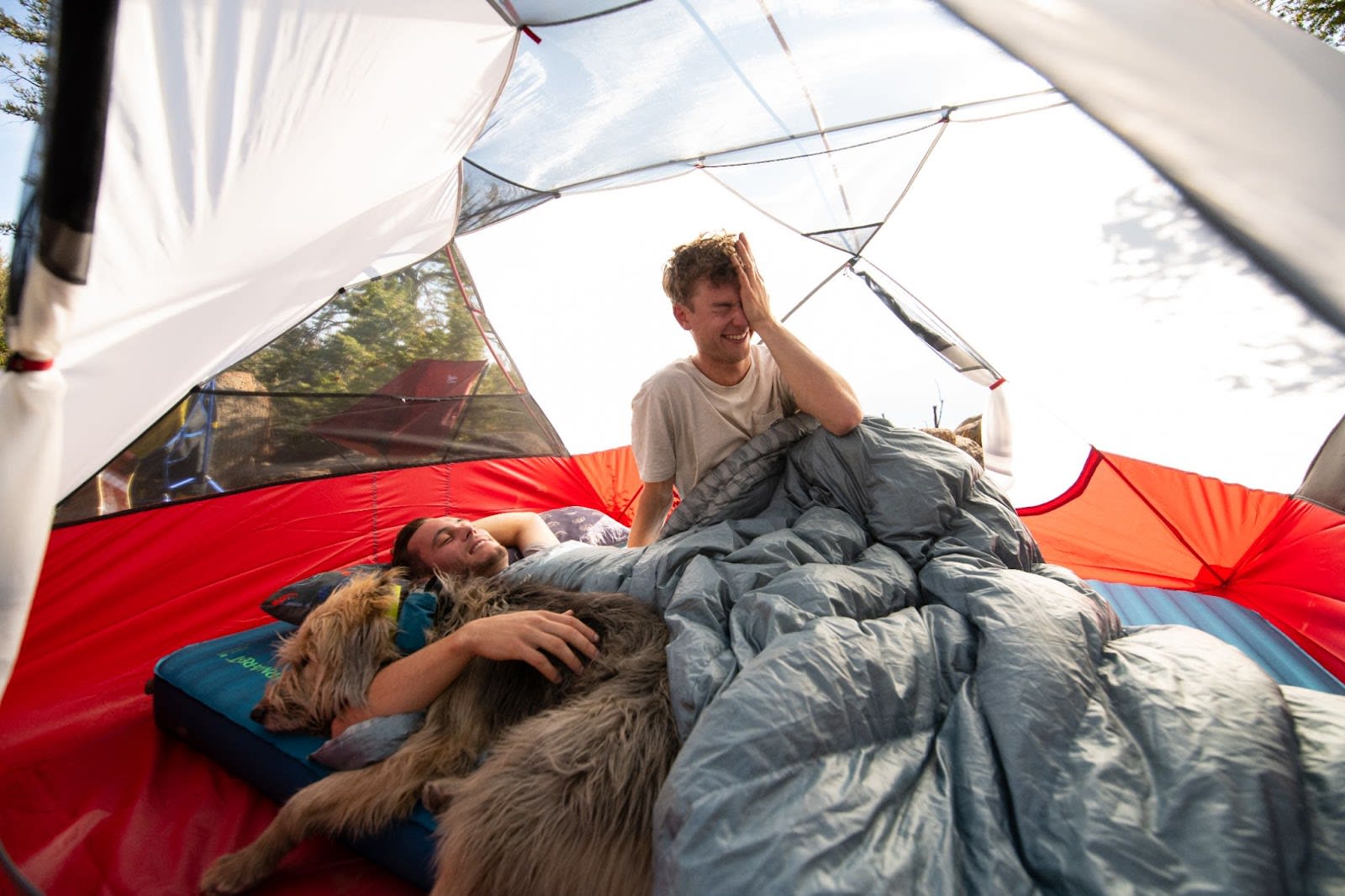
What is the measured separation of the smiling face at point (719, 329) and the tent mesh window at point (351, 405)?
1.13 m

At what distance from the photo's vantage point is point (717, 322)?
1854 mm

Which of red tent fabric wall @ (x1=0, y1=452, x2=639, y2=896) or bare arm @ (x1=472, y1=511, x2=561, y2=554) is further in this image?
bare arm @ (x1=472, y1=511, x2=561, y2=554)

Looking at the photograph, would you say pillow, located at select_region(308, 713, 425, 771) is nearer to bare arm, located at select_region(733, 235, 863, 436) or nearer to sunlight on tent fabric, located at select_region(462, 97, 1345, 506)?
bare arm, located at select_region(733, 235, 863, 436)

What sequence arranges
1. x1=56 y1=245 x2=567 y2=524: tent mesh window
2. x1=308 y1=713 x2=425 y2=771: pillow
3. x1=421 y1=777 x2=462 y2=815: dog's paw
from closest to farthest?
1. x1=421 y1=777 x2=462 y2=815: dog's paw
2. x1=308 y1=713 x2=425 y2=771: pillow
3. x1=56 y1=245 x2=567 y2=524: tent mesh window

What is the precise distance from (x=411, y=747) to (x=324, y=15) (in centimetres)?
138

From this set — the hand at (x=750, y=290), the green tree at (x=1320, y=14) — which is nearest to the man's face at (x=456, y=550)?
the hand at (x=750, y=290)

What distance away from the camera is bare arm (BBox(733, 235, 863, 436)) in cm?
167

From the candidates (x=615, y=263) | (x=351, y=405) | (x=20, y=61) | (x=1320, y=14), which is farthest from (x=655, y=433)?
(x=1320, y=14)

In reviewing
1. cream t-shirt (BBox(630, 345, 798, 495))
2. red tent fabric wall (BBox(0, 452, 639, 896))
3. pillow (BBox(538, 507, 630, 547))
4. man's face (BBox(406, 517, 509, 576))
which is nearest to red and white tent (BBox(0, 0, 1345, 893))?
red tent fabric wall (BBox(0, 452, 639, 896))

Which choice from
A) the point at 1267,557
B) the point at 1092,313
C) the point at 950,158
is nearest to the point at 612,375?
the point at 950,158

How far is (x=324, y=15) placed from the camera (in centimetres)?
148

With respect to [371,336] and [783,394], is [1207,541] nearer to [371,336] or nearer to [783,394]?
[783,394]

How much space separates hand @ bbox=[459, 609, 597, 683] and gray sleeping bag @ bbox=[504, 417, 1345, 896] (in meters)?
0.18

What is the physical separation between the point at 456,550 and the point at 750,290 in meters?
0.89
